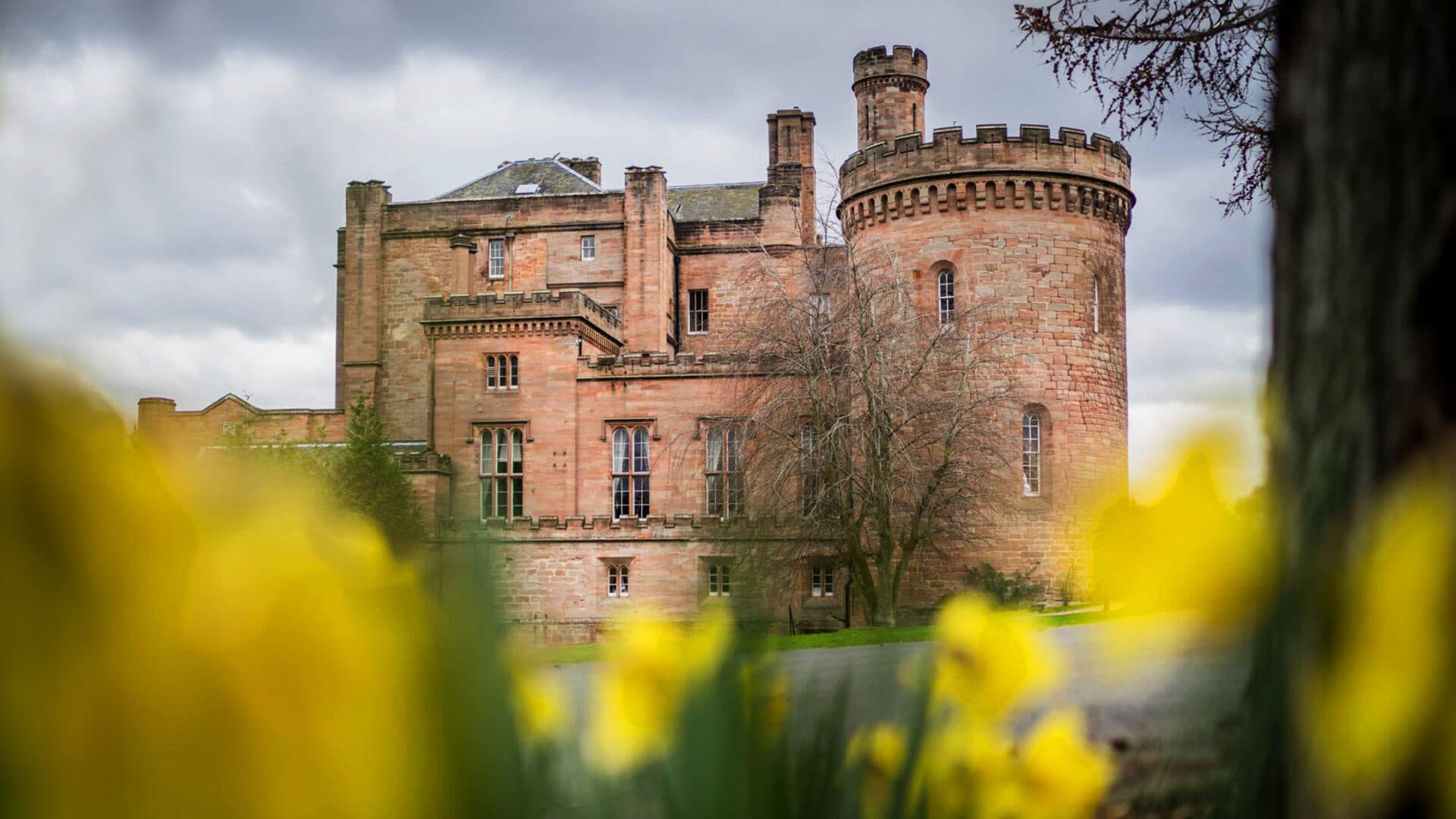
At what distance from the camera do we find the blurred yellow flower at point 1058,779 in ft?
3.55

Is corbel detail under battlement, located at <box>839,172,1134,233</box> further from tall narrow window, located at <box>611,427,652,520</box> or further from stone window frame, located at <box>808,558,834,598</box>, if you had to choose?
tall narrow window, located at <box>611,427,652,520</box>

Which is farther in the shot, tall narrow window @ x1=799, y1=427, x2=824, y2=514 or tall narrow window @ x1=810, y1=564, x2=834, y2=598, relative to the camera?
tall narrow window @ x1=810, y1=564, x2=834, y2=598

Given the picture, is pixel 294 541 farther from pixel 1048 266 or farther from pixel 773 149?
pixel 773 149

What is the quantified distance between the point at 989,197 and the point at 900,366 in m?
5.01

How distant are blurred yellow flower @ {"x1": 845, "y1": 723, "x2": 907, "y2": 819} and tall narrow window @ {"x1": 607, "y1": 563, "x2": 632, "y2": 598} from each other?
83.8ft

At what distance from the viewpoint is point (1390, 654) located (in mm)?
482

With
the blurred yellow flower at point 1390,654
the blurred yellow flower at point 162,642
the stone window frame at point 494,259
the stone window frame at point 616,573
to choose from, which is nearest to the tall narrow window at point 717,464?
the stone window frame at point 616,573

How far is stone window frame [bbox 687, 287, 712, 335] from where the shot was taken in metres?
36.1

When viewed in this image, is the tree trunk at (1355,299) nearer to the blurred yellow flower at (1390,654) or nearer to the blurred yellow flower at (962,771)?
the blurred yellow flower at (1390,654)

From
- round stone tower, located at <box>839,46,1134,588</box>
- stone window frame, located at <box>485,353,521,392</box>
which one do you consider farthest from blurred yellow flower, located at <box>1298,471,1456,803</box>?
stone window frame, located at <box>485,353,521,392</box>

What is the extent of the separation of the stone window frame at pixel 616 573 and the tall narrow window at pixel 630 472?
2364 millimetres

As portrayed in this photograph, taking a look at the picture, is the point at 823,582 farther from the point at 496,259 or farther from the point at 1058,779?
the point at 1058,779

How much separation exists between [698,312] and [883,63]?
9064 millimetres

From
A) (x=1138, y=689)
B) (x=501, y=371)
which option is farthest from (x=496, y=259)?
(x=1138, y=689)
